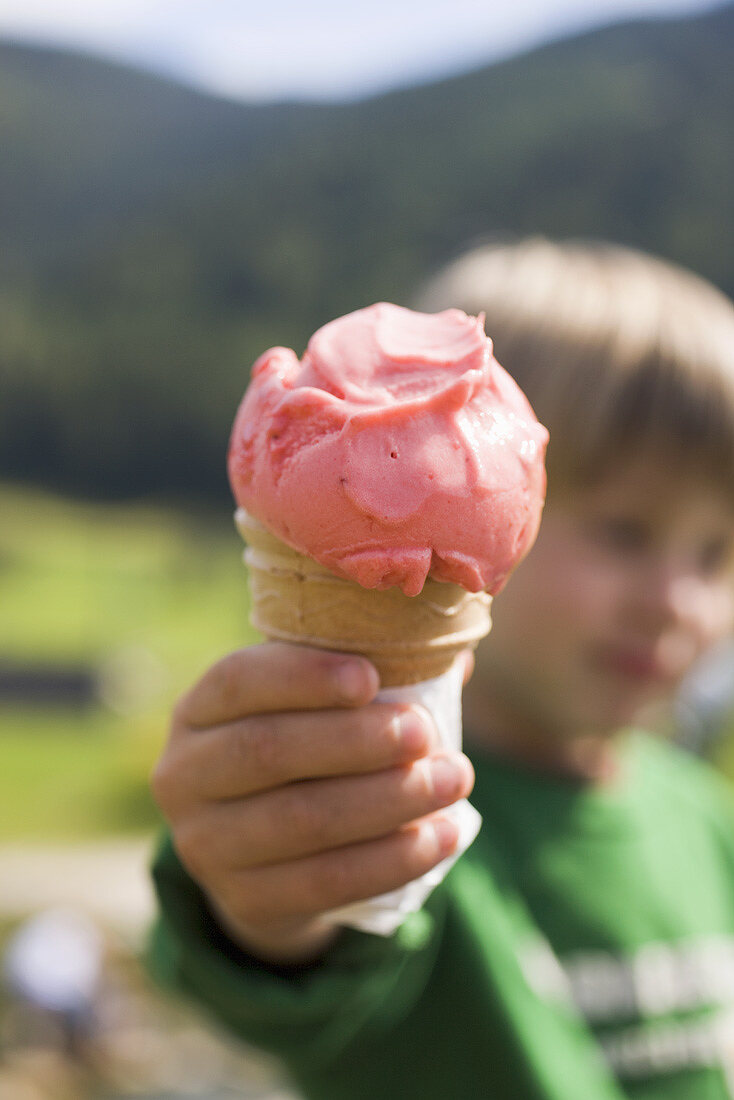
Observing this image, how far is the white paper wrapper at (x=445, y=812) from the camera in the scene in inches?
34.9

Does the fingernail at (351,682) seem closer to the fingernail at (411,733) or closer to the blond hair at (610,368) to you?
the fingernail at (411,733)

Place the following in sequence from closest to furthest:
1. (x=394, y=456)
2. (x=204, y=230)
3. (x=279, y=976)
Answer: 1. (x=394, y=456)
2. (x=279, y=976)
3. (x=204, y=230)

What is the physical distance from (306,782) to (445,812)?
0.49ft

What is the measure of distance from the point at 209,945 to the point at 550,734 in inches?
32.9

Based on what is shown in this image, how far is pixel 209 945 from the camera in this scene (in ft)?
3.61

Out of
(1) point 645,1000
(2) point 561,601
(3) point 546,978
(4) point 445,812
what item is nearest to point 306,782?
(4) point 445,812

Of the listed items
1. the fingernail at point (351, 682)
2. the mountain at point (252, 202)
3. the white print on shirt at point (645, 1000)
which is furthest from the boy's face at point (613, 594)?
the mountain at point (252, 202)

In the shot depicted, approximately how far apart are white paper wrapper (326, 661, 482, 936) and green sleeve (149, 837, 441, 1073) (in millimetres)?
181

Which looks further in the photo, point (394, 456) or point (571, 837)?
point (571, 837)

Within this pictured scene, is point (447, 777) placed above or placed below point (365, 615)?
below

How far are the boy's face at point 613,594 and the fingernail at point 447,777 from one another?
69cm

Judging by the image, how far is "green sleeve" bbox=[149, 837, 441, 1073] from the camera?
3.56ft

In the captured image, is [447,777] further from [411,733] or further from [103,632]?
[103,632]

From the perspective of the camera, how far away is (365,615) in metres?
0.84
